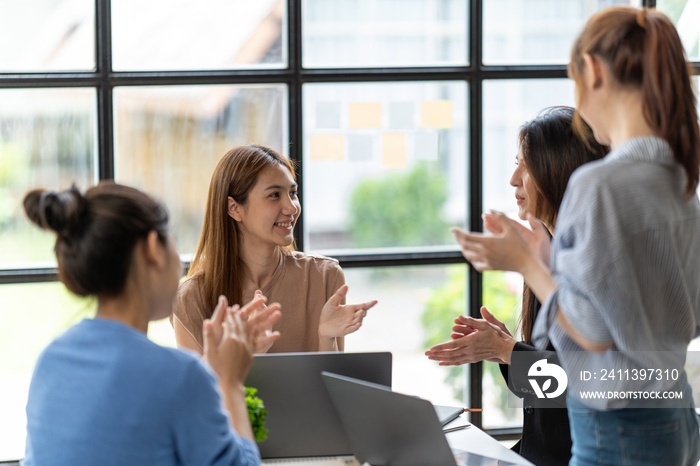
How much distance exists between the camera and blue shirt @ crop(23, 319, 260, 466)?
A: 3.70ft

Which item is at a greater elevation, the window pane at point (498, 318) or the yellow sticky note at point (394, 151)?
the yellow sticky note at point (394, 151)

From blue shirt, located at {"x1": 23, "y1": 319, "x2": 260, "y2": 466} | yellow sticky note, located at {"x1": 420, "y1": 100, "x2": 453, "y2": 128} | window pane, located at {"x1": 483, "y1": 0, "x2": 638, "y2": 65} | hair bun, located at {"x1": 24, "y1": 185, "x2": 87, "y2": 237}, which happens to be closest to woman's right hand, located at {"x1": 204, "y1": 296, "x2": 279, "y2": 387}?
blue shirt, located at {"x1": 23, "y1": 319, "x2": 260, "y2": 466}

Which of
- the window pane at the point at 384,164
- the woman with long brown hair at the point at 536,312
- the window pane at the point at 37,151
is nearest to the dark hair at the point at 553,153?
the woman with long brown hair at the point at 536,312

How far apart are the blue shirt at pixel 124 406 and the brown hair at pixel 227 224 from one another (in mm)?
1003

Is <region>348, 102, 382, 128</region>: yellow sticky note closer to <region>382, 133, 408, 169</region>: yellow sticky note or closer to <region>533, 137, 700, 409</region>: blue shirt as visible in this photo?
<region>382, 133, 408, 169</region>: yellow sticky note

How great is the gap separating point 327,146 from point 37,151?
3.57 ft

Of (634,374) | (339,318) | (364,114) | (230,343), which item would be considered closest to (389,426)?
(230,343)

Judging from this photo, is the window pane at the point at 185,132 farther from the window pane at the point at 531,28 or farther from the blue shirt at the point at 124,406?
the blue shirt at the point at 124,406

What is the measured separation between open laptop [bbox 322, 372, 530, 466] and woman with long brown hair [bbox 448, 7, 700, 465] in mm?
261

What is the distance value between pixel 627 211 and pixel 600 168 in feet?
0.29

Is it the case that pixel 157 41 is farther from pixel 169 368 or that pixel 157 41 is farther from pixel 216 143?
pixel 169 368

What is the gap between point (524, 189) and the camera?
79.9 inches

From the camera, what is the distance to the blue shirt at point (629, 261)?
1.20 metres

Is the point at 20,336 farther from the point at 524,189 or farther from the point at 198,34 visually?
the point at 524,189
